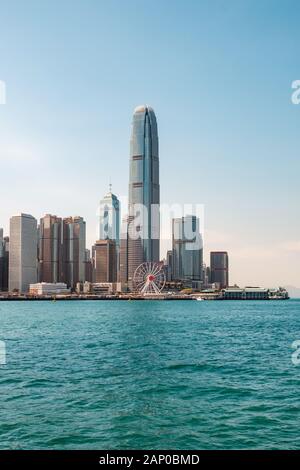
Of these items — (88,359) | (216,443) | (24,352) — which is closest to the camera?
(216,443)

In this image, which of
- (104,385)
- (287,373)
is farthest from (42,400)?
(287,373)

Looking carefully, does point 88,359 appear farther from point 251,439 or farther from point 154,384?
point 251,439

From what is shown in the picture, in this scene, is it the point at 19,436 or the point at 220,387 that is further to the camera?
the point at 220,387

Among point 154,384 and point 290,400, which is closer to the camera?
point 290,400

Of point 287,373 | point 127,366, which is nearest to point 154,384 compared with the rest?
point 127,366

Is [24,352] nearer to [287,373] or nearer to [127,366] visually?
[127,366]

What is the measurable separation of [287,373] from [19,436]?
2124 centimetres

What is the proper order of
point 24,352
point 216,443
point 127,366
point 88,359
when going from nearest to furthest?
1. point 216,443
2. point 127,366
3. point 88,359
4. point 24,352

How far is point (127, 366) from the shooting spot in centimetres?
3703

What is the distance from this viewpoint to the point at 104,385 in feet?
96.3
